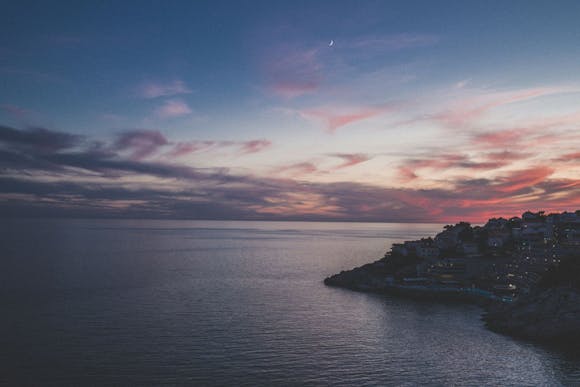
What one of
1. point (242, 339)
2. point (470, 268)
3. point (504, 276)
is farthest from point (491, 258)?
point (242, 339)

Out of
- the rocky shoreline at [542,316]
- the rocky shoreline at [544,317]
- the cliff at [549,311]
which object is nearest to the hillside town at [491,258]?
the cliff at [549,311]

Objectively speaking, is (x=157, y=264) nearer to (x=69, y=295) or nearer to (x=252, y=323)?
(x=69, y=295)

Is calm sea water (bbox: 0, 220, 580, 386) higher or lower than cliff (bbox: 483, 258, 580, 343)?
lower

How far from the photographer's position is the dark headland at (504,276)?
52.4 m

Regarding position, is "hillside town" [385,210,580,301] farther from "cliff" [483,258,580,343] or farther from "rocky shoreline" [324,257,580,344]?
"rocky shoreline" [324,257,580,344]

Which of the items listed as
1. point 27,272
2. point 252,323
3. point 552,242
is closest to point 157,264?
point 27,272

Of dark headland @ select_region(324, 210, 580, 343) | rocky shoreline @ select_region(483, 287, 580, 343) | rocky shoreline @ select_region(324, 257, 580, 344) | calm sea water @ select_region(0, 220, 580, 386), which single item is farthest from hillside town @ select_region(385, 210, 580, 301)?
calm sea water @ select_region(0, 220, 580, 386)

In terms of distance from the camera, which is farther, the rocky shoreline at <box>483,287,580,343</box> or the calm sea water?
the rocky shoreline at <box>483,287,580,343</box>

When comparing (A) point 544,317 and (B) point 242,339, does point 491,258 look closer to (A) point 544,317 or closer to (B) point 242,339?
(A) point 544,317

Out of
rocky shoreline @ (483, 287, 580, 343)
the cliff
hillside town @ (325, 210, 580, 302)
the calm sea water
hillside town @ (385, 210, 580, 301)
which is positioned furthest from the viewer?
hillside town @ (385, 210, 580, 301)

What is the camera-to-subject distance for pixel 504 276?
84062 millimetres

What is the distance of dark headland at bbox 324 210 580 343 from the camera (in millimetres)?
52438

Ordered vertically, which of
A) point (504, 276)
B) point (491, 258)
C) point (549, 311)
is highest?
point (491, 258)

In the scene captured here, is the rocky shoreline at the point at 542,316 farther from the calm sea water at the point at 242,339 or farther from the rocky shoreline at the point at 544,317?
the calm sea water at the point at 242,339
